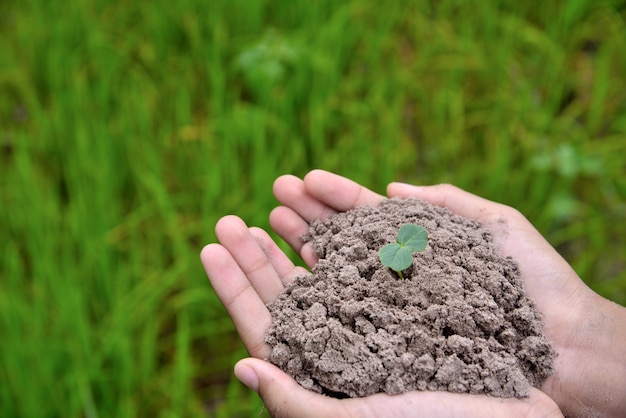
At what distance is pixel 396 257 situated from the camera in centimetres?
131

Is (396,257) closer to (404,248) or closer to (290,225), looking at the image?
(404,248)

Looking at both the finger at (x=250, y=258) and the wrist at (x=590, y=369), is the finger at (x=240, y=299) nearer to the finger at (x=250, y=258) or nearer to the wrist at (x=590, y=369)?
the finger at (x=250, y=258)

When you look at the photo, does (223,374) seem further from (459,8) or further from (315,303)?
(459,8)

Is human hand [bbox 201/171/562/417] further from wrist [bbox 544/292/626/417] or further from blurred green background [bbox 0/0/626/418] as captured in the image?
blurred green background [bbox 0/0/626/418]

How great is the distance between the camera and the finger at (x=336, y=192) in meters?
1.57

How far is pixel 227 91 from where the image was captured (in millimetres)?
2342

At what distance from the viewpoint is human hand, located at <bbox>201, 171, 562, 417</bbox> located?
1.17 meters

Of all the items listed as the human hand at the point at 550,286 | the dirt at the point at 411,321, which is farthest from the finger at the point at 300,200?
the dirt at the point at 411,321

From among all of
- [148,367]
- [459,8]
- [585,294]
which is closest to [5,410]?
[148,367]

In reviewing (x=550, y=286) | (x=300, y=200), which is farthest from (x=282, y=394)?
(x=550, y=286)

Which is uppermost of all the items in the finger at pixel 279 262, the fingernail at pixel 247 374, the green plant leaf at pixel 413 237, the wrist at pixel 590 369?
the green plant leaf at pixel 413 237

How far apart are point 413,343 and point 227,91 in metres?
1.39

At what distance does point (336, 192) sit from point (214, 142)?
672mm

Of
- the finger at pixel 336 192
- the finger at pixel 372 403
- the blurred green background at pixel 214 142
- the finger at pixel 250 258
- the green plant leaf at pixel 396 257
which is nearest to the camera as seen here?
the finger at pixel 372 403
